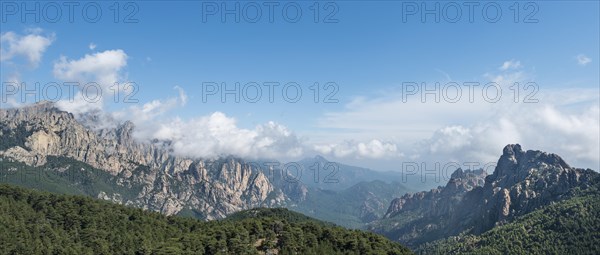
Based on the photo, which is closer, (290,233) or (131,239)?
(290,233)

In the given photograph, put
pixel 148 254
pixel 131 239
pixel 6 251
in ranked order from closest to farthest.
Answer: pixel 148 254 → pixel 6 251 → pixel 131 239

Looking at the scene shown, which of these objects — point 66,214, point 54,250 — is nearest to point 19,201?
point 66,214

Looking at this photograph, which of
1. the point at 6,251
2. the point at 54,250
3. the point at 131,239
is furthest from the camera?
the point at 131,239

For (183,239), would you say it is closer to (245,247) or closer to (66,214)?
(245,247)

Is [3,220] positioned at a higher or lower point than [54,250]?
higher

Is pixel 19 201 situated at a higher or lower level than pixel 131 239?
higher

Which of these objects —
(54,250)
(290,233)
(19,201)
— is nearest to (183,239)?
(290,233)

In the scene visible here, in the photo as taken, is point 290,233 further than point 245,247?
Yes

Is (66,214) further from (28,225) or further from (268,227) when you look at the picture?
(268,227)

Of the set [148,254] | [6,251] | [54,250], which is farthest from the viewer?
[54,250]
